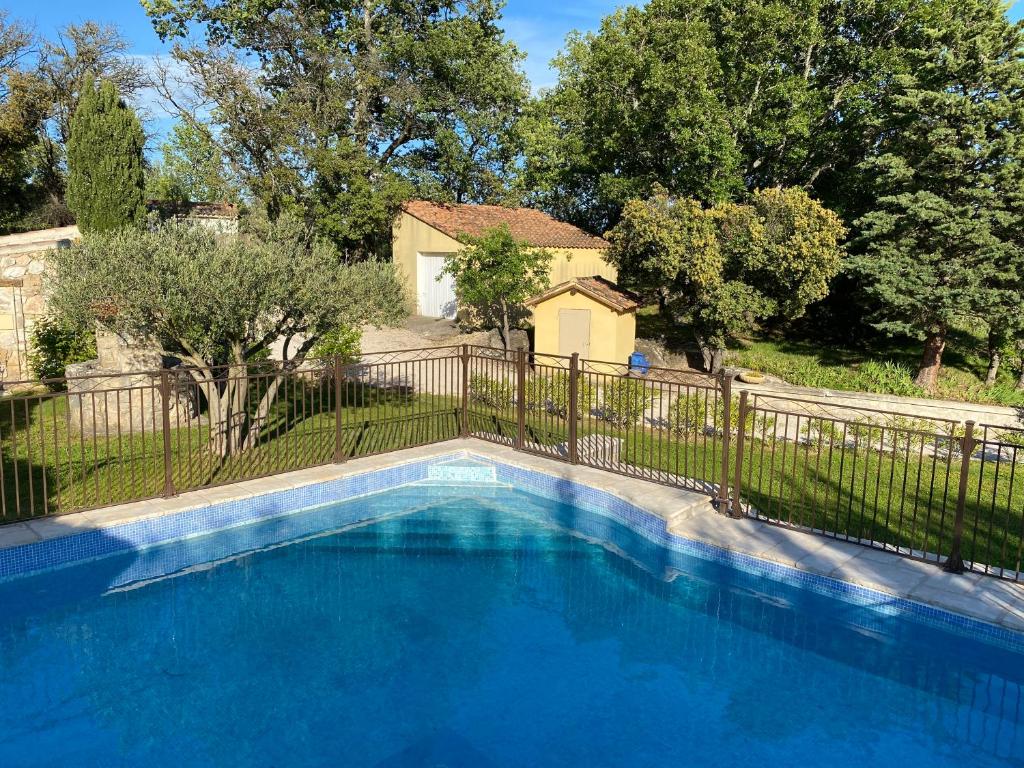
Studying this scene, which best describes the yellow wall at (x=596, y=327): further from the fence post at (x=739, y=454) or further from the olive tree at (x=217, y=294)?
the fence post at (x=739, y=454)

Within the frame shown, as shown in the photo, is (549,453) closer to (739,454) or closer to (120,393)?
(739,454)

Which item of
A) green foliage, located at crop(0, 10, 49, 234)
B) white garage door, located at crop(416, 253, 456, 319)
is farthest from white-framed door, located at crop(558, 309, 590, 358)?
green foliage, located at crop(0, 10, 49, 234)

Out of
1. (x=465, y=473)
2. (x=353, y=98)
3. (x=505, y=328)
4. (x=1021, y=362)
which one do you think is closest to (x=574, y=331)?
(x=505, y=328)

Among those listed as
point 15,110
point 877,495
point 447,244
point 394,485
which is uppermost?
point 15,110

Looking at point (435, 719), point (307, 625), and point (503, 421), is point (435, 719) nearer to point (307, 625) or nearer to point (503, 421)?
point (307, 625)

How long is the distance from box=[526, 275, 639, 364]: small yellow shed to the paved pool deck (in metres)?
9.98

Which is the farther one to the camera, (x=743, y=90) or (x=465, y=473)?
(x=743, y=90)

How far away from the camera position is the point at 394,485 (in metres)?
9.84

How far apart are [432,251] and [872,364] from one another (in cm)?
1342

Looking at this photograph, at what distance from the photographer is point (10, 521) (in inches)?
292

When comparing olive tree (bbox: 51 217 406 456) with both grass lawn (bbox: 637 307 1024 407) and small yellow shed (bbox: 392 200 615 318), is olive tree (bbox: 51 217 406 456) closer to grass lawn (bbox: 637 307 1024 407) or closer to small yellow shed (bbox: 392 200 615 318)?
grass lawn (bbox: 637 307 1024 407)

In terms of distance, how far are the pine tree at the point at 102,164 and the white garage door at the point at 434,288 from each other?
40.5 ft

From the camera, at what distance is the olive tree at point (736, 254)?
1723 cm

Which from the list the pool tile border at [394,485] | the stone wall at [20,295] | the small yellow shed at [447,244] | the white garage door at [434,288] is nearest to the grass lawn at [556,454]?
the pool tile border at [394,485]
